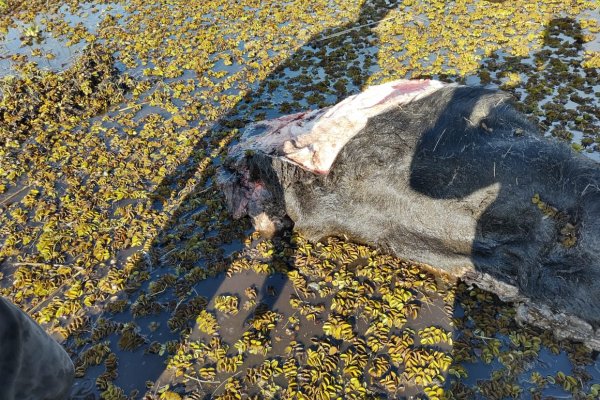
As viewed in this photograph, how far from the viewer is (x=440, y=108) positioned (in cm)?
464

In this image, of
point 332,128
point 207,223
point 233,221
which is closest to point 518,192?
point 332,128

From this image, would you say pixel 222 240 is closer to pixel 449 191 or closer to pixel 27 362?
pixel 449 191

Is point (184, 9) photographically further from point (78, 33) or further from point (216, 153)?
point (216, 153)

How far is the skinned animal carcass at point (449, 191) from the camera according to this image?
148 inches

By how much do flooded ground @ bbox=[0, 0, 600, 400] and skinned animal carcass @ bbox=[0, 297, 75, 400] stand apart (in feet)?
6.09

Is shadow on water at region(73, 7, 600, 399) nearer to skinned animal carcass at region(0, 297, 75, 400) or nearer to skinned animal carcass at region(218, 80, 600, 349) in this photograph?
skinned animal carcass at region(218, 80, 600, 349)

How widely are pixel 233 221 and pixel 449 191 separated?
319cm

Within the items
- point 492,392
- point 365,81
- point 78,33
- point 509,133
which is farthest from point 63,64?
point 492,392

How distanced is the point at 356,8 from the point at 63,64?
861 cm

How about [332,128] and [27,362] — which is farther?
[332,128]

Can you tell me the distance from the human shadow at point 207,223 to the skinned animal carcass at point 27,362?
1.91 meters

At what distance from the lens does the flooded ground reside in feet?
13.4

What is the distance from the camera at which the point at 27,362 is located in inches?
84.2

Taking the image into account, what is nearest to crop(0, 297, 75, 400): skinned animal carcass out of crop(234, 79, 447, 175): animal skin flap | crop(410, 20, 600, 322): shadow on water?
crop(234, 79, 447, 175): animal skin flap
